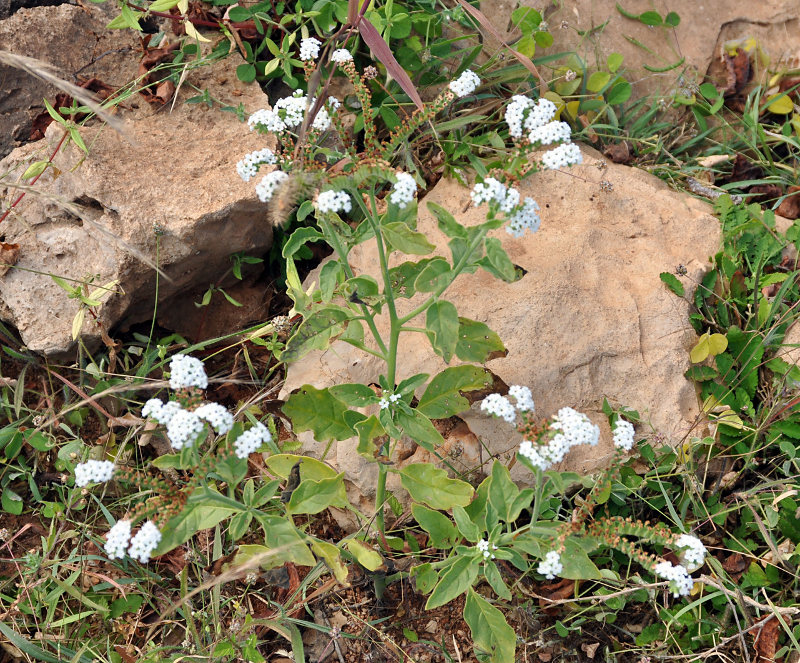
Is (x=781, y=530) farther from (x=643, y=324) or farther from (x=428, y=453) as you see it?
(x=428, y=453)

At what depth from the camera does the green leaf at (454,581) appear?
2.42 metres

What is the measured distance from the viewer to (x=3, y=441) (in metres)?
3.22

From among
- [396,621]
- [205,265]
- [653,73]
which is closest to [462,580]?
[396,621]

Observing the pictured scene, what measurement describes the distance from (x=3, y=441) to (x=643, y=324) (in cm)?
283

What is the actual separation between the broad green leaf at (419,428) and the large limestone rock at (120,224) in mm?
1307

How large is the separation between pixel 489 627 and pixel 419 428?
72cm

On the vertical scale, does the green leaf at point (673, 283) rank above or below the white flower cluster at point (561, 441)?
below

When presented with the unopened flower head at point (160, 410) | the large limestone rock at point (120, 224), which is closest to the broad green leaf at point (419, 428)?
the unopened flower head at point (160, 410)

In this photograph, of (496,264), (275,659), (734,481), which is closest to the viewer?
(496,264)

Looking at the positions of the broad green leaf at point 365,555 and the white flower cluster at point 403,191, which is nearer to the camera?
the white flower cluster at point 403,191

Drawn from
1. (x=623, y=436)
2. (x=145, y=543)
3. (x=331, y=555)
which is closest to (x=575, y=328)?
(x=623, y=436)

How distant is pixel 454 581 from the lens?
8.03 ft

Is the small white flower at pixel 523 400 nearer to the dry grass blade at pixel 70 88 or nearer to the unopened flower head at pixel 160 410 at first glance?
the unopened flower head at pixel 160 410

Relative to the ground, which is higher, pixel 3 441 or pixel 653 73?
pixel 653 73
